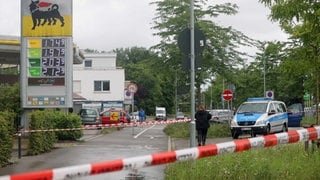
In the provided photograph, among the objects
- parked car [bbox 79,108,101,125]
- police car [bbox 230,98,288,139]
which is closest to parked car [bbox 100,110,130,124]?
parked car [bbox 79,108,101,125]

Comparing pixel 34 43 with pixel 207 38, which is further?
pixel 207 38

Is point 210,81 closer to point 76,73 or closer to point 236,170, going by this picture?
point 236,170

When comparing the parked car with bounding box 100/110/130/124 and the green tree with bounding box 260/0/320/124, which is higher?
the green tree with bounding box 260/0/320/124

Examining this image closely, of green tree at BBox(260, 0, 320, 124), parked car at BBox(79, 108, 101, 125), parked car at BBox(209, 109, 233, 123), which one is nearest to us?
green tree at BBox(260, 0, 320, 124)

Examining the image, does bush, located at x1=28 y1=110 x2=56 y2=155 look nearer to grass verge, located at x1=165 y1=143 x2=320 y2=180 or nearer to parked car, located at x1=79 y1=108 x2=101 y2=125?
grass verge, located at x1=165 y1=143 x2=320 y2=180

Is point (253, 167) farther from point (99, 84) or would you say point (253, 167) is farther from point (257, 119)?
point (99, 84)

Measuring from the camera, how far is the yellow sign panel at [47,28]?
2623cm

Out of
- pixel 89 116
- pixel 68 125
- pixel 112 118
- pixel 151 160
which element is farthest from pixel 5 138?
pixel 112 118

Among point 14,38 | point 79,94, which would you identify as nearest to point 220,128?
point 14,38

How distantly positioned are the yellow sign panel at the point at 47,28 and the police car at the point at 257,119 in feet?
28.5

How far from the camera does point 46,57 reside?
26.1 m

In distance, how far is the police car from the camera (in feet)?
93.2

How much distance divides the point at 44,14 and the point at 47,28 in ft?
2.03

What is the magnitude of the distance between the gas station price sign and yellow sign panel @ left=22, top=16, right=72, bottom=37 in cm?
25
